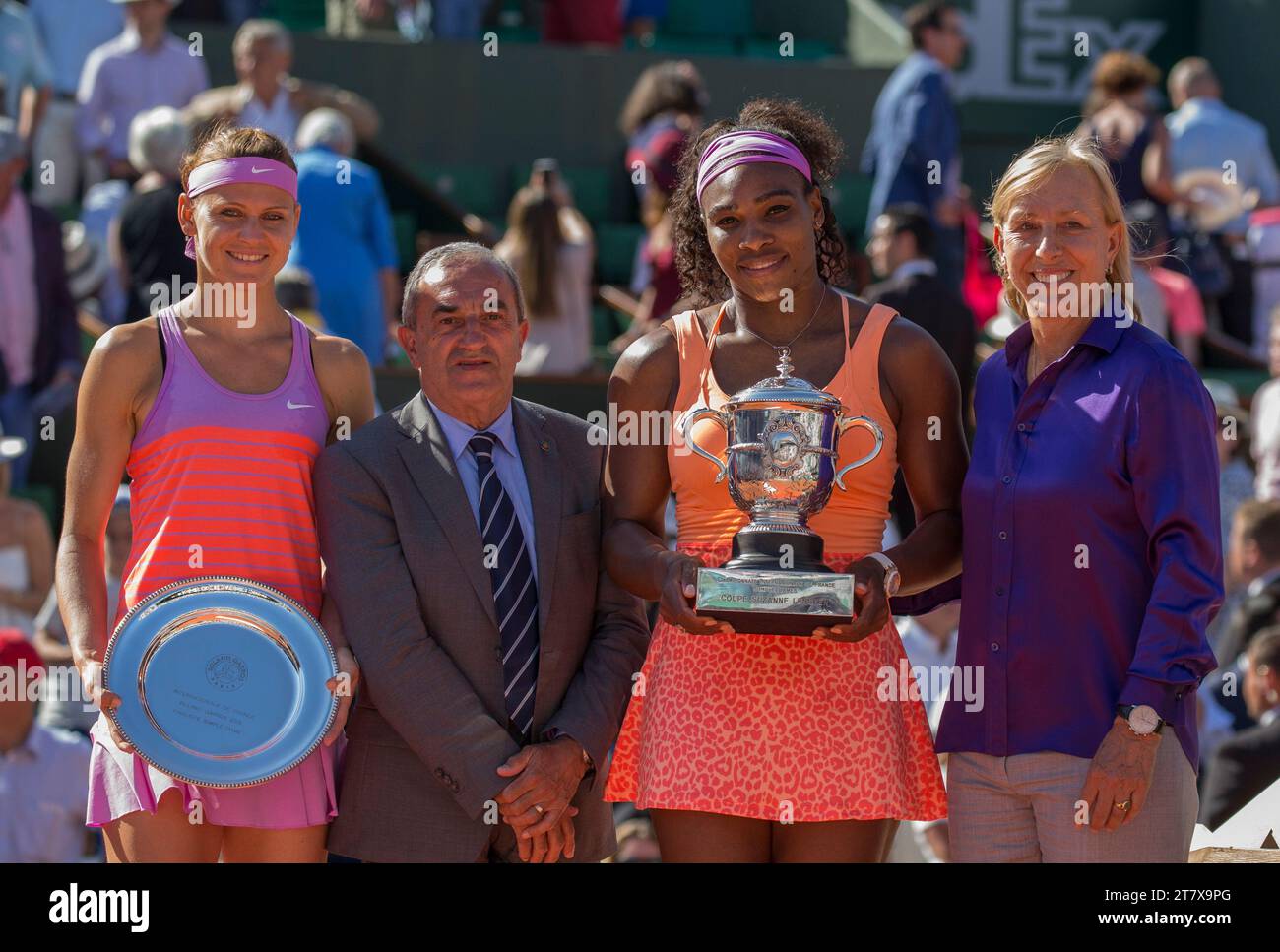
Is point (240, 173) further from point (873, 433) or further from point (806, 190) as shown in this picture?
point (873, 433)

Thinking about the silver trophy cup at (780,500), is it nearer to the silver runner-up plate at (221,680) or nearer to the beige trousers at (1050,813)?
the beige trousers at (1050,813)

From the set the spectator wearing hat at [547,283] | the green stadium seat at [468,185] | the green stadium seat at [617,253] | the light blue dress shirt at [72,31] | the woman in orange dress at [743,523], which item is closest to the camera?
the woman in orange dress at [743,523]

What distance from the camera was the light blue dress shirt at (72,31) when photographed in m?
10.1

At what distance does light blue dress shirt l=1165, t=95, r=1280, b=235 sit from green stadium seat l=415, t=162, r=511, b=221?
4053 millimetres

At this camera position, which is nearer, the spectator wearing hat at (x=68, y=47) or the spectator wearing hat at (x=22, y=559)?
the spectator wearing hat at (x=22, y=559)

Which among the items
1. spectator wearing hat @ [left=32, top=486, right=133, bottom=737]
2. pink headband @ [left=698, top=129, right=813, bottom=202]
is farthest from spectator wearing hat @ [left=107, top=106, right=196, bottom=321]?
pink headband @ [left=698, top=129, right=813, bottom=202]

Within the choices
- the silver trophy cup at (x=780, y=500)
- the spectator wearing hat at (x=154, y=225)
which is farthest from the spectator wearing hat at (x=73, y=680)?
the silver trophy cup at (x=780, y=500)

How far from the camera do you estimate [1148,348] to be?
335cm

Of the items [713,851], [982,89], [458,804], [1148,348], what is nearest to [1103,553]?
[1148,348]

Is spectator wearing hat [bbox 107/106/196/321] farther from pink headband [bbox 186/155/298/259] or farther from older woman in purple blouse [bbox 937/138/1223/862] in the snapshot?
older woman in purple blouse [bbox 937/138/1223/862]

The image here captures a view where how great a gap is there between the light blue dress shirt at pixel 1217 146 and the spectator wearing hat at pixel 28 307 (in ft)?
19.0

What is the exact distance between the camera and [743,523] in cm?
348

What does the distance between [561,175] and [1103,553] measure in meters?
8.83
